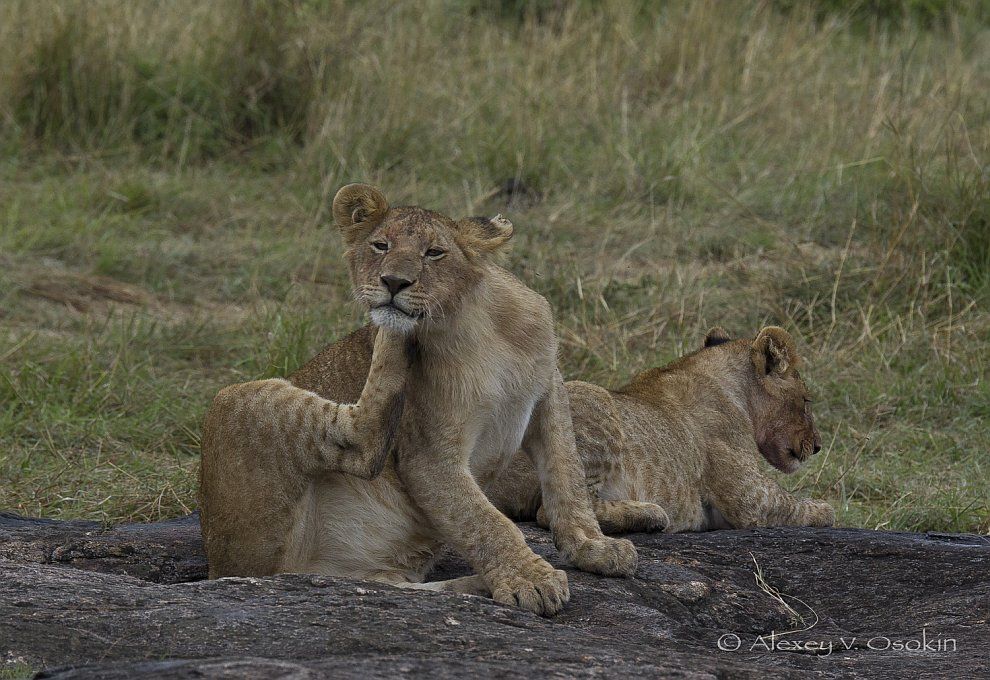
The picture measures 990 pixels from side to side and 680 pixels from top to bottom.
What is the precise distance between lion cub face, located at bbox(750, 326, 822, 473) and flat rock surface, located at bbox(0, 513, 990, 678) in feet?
2.68

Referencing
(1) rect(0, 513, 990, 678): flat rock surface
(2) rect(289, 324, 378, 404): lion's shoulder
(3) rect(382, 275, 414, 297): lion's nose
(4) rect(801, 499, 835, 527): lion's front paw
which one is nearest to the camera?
(1) rect(0, 513, 990, 678): flat rock surface

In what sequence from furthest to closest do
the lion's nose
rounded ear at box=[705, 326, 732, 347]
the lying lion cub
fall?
rounded ear at box=[705, 326, 732, 347] → the lying lion cub → the lion's nose

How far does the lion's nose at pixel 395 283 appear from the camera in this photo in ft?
11.8

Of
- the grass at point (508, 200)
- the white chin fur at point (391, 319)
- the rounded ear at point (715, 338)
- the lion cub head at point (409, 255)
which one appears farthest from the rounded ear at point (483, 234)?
the grass at point (508, 200)

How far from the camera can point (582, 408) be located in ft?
15.4

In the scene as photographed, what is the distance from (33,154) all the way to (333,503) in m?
5.77

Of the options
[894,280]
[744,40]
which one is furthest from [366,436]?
[744,40]

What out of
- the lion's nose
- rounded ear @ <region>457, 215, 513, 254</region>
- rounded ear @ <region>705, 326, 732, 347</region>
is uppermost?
rounded ear @ <region>457, 215, 513, 254</region>

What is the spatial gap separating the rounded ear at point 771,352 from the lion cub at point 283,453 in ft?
5.92

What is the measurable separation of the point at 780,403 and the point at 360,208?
6.44 ft

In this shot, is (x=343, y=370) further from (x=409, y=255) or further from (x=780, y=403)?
(x=780, y=403)

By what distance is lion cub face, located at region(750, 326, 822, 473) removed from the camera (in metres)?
5.25

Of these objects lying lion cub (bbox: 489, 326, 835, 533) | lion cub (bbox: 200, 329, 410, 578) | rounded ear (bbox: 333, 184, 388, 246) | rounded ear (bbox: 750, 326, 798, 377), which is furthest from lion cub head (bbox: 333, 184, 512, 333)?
rounded ear (bbox: 750, 326, 798, 377)

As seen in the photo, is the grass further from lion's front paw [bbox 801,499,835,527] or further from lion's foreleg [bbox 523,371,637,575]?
lion's foreleg [bbox 523,371,637,575]
